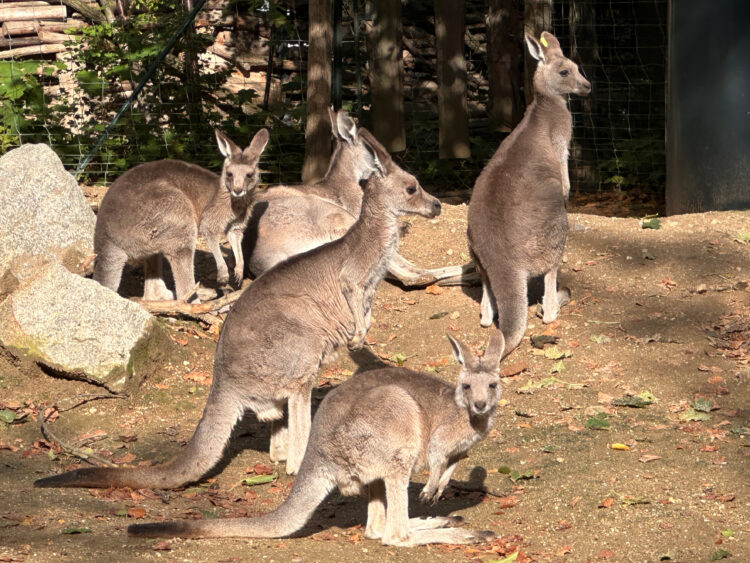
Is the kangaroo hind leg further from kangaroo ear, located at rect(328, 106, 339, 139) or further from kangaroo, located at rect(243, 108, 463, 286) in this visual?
kangaroo ear, located at rect(328, 106, 339, 139)

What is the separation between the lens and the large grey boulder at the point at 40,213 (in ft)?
25.2

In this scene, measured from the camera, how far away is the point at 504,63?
34.8 ft

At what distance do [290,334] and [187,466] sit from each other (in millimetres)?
931

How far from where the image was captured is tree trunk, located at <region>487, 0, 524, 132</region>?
1041 centimetres

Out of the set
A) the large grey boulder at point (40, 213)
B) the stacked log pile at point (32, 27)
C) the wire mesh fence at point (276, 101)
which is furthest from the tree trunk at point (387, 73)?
the stacked log pile at point (32, 27)

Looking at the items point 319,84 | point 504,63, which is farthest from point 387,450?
point 504,63

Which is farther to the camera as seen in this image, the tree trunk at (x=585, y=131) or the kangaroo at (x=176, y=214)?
the tree trunk at (x=585, y=131)

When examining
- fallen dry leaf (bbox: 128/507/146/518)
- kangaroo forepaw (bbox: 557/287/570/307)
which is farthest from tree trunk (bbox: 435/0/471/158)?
fallen dry leaf (bbox: 128/507/146/518)

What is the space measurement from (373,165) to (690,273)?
3142mm

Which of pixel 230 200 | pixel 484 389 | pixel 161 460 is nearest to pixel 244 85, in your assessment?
pixel 230 200

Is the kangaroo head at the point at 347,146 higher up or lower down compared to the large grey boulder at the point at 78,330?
higher up

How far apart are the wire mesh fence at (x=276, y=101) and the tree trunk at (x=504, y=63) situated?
307 millimetres

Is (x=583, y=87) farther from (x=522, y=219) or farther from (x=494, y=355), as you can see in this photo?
(x=494, y=355)

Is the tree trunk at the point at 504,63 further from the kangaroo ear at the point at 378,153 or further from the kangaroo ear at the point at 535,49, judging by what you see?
the kangaroo ear at the point at 378,153
